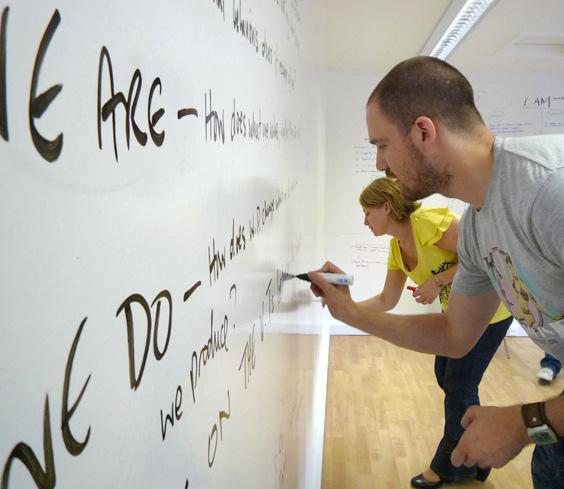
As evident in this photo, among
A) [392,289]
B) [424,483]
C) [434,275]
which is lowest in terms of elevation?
[424,483]

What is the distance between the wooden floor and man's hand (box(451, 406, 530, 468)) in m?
1.55

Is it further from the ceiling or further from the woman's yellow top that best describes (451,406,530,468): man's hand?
the ceiling

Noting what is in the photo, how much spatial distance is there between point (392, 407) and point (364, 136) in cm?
240

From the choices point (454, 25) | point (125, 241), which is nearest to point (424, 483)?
point (454, 25)

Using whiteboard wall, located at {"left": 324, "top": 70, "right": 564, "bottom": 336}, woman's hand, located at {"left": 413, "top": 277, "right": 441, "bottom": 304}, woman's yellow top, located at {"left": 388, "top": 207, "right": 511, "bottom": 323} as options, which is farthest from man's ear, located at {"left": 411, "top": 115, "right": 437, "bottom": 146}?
whiteboard wall, located at {"left": 324, "top": 70, "right": 564, "bottom": 336}

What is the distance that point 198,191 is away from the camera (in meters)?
0.45

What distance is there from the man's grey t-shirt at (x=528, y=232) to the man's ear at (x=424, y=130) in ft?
0.46

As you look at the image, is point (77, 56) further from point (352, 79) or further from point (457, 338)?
point (352, 79)

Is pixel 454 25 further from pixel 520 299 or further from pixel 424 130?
pixel 520 299

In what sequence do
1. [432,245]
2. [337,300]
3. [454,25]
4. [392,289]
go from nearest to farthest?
[337,300] < [432,245] < [392,289] < [454,25]

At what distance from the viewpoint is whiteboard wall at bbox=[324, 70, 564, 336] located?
444 centimetres

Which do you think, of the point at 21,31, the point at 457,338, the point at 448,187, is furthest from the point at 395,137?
the point at 21,31

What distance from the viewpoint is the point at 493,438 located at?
1.14 metres

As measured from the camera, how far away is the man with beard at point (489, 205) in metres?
1.03
